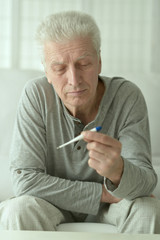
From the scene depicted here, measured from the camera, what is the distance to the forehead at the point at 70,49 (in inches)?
56.2

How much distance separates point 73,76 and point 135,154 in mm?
377

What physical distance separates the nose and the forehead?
0.14 feet

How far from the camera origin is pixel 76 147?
1568 mm

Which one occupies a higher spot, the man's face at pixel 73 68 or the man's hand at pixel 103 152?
the man's face at pixel 73 68

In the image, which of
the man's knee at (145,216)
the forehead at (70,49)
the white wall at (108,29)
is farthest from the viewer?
the white wall at (108,29)

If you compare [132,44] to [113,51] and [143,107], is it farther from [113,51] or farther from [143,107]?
[143,107]

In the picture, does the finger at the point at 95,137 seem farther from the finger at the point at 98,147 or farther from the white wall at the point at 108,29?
the white wall at the point at 108,29

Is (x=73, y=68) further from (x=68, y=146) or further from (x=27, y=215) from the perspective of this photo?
(x=27, y=215)

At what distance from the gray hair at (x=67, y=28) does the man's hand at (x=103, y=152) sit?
461 millimetres

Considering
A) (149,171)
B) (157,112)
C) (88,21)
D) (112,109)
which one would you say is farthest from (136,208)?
(157,112)

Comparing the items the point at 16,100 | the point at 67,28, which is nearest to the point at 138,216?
the point at 67,28

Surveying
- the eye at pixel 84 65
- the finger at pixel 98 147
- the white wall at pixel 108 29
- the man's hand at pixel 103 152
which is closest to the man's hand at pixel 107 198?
the man's hand at pixel 103 152

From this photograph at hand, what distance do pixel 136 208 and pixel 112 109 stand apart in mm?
444

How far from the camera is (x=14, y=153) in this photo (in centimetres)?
156
